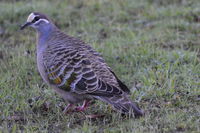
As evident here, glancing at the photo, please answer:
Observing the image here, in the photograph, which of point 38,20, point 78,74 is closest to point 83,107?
point 78,74

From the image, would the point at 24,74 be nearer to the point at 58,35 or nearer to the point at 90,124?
the point at 58,35

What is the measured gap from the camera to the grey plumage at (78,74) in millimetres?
5703

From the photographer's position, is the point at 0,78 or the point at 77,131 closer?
the point at 77,131

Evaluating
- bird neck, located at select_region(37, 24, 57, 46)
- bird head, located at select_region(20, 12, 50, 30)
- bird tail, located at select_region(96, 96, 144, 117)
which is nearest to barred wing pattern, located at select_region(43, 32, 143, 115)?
bird tail, located at select_region(96, 96, 144, 117)

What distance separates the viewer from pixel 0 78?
7176 millimetres

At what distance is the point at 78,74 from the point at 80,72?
36mm

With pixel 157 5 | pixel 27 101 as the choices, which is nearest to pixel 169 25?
pixel 157 5

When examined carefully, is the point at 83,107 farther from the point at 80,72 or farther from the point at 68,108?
the point at 80,72

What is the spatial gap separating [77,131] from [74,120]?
19.3 inches

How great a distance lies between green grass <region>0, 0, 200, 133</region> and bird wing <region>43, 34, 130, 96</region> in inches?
14.1

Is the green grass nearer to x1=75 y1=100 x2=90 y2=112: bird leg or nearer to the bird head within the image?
x1=75 y1=100 x2=90 y2=112: bird leg

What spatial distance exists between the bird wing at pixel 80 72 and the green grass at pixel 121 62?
1.18 ft

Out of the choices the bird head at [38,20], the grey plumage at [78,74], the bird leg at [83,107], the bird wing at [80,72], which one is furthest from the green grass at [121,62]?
the bird head at [38,20]

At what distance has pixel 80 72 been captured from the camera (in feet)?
19.4
